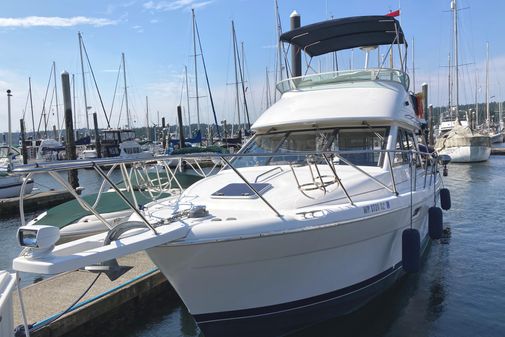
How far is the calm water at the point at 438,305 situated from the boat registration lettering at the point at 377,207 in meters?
1.58

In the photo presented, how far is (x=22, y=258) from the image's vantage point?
3.24m

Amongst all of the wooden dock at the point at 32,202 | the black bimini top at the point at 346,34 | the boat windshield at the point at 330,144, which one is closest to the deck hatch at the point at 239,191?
the boat windshield at the point at 330,144

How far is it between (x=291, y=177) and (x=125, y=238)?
8.44 feet

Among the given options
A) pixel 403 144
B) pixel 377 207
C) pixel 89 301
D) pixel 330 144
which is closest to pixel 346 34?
pixel 403 144

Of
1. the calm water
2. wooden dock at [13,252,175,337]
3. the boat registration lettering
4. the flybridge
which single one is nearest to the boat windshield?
the boat registration lettering

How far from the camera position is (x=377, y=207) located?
204 inches

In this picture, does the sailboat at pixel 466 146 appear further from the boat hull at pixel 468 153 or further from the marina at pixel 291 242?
the marina at pixel 291 242

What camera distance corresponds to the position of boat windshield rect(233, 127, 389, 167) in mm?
6410

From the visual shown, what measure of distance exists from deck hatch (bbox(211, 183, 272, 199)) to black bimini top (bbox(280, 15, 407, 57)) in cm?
463

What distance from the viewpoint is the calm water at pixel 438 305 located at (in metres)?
5.74

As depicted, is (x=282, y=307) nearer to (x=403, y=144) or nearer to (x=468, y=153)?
(x=403, y=144)

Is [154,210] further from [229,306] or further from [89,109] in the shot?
[89,109]

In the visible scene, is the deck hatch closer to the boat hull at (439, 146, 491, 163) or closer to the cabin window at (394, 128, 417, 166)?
the cabin window at (394, 128, 417, 166)

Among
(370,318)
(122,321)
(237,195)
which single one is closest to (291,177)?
(237,195)
